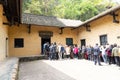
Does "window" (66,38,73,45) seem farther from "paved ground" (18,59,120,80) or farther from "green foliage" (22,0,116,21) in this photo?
"green foliage" (22,0,116,21)

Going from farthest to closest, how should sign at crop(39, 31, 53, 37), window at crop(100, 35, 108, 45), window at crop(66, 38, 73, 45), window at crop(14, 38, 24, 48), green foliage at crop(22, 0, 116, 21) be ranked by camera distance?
green foliage at crop(22, 0, 116, 21), window at crop(66, 38, 73, 45), sign at crop(39, 31, 53, 37), window at crop(14, 38, 24, 48), window at crop(100, 35, 108, 45)

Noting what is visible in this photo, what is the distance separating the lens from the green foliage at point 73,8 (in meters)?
28.6

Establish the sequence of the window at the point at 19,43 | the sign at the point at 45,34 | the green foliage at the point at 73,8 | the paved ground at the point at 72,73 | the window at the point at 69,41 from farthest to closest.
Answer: the green foliage at the point at 73,8 → the window at the point at 69,41 → the sign at the point at 45,34 → the window at the point at 19,43 → the paved ground at the point at 72,73

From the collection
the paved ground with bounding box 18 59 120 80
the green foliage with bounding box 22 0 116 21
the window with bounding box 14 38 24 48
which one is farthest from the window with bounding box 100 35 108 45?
the green foliage with bounding box 22 0 116 21

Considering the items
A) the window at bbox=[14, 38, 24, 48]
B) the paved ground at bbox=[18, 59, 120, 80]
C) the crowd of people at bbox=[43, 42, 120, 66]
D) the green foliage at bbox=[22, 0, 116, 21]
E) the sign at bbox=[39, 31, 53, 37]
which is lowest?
the paved ground at bbox=[18, 59, 120, 80]

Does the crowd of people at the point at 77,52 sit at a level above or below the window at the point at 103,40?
below

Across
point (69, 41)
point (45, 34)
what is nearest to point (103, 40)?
point (69, 41)

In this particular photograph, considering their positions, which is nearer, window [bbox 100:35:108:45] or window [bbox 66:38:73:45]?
window [bbox 100:35:108:45]

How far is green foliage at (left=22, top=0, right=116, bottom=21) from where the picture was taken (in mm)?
28586

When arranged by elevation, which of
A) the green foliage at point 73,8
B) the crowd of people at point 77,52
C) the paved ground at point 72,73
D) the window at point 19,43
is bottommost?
the paved ground at point 72,73

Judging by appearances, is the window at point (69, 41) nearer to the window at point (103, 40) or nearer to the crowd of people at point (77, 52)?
the crowd of people at point (77, 52)

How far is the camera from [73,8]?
29359mm

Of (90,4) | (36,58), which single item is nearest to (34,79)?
(36,58)

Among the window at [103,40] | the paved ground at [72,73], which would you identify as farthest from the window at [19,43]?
the window at [103,40]
